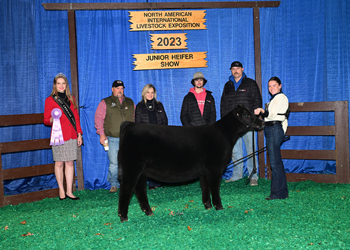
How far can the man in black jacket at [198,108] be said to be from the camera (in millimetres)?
5824

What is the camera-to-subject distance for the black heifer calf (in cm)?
371

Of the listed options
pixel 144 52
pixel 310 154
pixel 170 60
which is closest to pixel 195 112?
pixel 170 60

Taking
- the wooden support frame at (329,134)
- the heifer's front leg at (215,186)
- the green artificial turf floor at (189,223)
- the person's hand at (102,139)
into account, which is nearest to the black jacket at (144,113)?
the person's hand at (102,139)

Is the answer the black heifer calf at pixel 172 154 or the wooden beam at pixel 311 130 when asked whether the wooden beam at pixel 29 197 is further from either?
Answer: the wooden beam at pixel 311 130

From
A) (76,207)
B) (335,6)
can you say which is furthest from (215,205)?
(335,6)

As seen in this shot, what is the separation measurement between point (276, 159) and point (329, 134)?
197cm

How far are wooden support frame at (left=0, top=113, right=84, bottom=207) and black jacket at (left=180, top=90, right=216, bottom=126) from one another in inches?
110

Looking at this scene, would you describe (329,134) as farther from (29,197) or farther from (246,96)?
(29,197)

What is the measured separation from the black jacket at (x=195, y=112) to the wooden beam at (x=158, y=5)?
2.02m

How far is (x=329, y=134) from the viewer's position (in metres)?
5.84

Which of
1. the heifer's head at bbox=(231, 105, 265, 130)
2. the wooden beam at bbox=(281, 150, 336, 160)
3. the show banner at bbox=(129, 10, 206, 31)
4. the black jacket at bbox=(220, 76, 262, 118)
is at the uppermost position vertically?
the show banner at bbox=(129, 10, 206, 31)

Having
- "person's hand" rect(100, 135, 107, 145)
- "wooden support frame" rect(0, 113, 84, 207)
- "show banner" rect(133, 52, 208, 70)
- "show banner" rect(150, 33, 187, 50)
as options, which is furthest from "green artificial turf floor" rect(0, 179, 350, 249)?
"show banner" rect(150, 33, 187, 50)

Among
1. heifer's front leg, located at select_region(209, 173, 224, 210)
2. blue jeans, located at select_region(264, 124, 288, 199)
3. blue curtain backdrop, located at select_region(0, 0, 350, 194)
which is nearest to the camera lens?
heifer's front leg, located at select_region(209, 173, 224, 210)

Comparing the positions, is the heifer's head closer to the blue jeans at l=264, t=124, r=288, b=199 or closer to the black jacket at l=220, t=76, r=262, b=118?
the blue jeans at l=264, t=124, r=288, b=199
